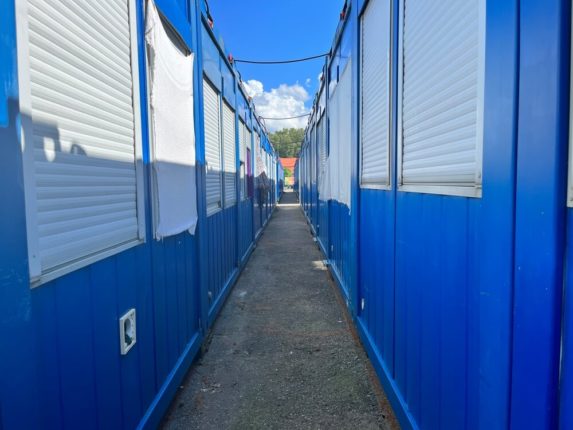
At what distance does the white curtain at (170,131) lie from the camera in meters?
2.31

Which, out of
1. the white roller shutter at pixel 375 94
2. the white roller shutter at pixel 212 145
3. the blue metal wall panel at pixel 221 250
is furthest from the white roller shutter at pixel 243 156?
the white roller shutter at pixel 375 94

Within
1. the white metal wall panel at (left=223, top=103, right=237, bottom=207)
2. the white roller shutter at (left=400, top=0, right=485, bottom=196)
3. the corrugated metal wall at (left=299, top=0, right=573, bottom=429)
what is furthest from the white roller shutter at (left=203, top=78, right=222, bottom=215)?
the corrugated metal wall at (left=299, top=0, right=573, bottom=429)

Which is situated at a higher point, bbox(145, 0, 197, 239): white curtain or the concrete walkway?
bbox(145, 0, 197, 239): white curtain

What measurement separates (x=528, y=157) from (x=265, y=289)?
4653 mm

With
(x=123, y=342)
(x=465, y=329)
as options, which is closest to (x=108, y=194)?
(x=123, y=342)

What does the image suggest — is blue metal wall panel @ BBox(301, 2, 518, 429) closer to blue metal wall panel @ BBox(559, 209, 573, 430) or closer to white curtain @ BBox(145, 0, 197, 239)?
blue metal wall panel @ BBox(559, 209, 573, 430)

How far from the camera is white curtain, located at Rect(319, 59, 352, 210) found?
4039mm

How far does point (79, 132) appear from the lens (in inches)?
63.7

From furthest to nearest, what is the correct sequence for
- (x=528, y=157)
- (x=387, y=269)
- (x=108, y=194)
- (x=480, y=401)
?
(x=387, y=269) → (x=108, y=194) → (x=480, y=401) → (x=528, y=157)

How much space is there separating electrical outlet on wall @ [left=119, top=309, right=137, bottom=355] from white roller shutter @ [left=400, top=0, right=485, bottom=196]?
1704 mm

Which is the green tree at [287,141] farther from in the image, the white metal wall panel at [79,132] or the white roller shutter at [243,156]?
the white metal wall panel at [79,132]

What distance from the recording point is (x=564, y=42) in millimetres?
936

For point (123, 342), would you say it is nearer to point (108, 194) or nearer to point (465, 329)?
point (108, 194)

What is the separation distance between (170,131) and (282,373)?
2099 mm
